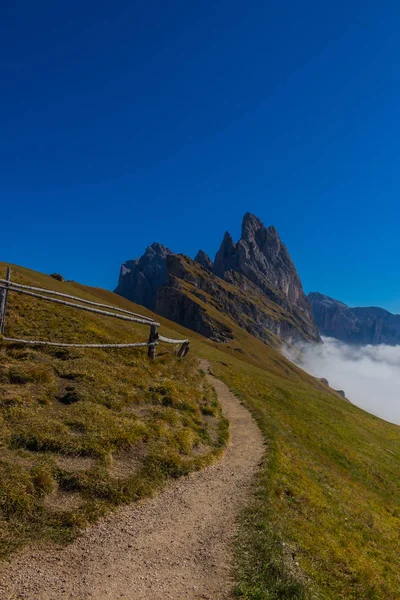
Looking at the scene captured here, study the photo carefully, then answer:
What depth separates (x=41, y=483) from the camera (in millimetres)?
10711

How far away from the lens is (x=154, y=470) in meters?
13.6

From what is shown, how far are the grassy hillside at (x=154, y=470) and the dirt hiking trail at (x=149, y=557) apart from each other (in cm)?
55

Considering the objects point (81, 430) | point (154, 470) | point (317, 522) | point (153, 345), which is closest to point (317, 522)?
point (317, 522)

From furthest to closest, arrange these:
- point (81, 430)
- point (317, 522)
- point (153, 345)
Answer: point (153, 345) < point (317, 522) < point (81, 430)

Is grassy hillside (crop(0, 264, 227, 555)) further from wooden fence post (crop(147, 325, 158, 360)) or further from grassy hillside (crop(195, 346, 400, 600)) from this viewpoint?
grassy hillside (crop(195, 346, 400, 600))

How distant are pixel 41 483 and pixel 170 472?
202 inches

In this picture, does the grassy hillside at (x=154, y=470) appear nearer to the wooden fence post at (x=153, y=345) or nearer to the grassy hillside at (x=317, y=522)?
the grassy hillside at (x=317, y=522)

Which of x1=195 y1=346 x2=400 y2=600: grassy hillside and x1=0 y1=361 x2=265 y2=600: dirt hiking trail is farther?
x1=195 y1=346 x2=400 y2=600: grassy hillside

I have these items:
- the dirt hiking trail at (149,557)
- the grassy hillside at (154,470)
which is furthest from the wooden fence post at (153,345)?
the dirt hiking trail at (149,557)

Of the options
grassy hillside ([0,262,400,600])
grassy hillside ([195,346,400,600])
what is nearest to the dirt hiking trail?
grassy hillside ([0,262,400,600])

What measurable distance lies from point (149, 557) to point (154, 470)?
404cm

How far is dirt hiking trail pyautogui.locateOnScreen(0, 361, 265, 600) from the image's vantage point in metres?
8.11

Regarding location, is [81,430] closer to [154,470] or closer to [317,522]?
[154,470]

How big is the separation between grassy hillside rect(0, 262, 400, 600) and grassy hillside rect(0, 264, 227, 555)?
4 cm
